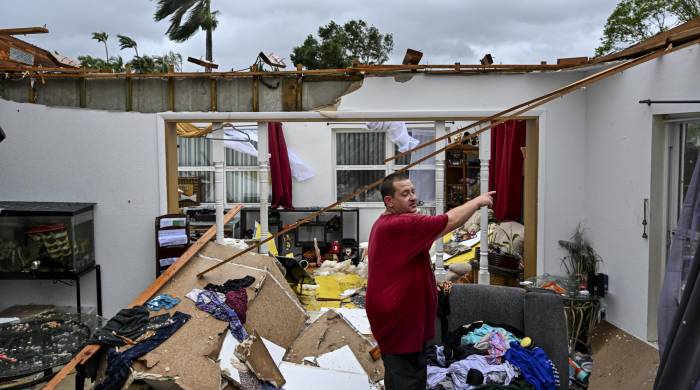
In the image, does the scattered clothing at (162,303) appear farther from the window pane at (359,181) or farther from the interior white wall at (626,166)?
the window pane at (359,181)

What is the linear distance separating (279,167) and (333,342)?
5.44m

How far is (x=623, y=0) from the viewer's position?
Answer: 67.8 ft

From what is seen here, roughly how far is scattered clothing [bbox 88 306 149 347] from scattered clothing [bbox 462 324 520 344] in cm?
226

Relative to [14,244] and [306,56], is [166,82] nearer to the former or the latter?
[14,244]

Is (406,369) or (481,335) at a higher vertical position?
(406,369)

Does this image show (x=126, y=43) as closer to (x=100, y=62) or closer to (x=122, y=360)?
(x=100, y=62)

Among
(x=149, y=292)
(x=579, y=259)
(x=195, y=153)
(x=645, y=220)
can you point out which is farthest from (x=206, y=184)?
(x=645, y=220)

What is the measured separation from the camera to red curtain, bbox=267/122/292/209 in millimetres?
Answer: 9680

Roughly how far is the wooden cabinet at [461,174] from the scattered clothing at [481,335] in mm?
6228

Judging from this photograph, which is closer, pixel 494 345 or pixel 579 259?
pixel 494 345

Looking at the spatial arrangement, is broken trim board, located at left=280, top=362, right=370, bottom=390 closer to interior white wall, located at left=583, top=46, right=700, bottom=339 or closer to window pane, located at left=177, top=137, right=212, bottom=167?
interior white wall, located at left=583, top=46, right=700, bottom=339

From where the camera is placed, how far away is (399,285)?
2.89m

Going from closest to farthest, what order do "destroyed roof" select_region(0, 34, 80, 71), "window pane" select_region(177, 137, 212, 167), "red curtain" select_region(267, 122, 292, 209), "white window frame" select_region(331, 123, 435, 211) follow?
"destroyed roof" select_region(0, 34, 80, 71) < "red curtain" select_region(267, 122, 292, 209) < "white window frame" select_region(331, 123, 435, 211) < "window pane" select_region(177, 137, 212, 167)

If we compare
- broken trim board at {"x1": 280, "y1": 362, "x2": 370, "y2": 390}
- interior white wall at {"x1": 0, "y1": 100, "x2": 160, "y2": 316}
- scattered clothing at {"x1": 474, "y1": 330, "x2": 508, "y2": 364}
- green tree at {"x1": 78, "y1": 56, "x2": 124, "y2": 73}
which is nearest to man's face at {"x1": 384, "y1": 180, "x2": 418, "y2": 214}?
scattered clothing at {"x1": 474, "y1": 330, "x2": 508, "y2": 364}
